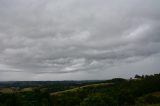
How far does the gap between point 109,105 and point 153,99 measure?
25757 millimetres

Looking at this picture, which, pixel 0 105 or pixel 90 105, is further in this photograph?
pixel 90 105

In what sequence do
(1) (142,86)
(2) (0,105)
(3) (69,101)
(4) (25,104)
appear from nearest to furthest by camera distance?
(2) (0,105) → (4) (25,104) → (3) (69,101) → (1) (142,86)

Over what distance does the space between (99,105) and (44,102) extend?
22847 millimetres

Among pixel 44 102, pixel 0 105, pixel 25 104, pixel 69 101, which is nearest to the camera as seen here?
pixel 0 105

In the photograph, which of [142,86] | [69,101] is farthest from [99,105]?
[142,86]

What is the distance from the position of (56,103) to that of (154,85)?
67622 mm

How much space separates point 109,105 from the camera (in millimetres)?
107688

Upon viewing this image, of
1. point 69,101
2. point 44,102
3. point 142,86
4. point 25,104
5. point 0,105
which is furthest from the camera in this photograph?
point 142,86

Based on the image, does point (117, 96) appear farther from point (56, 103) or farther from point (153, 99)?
point (56, 103)

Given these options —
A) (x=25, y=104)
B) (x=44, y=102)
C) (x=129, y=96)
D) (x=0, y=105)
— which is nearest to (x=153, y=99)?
(x=129, y=96)

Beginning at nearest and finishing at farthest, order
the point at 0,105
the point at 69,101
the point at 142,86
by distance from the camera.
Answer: the point at 0,105
the point at 69,101
the point at 142,86

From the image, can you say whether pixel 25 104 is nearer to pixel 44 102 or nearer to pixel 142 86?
pixel 44 102

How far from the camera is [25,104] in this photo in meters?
103

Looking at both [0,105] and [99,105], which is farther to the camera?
[99,105]
